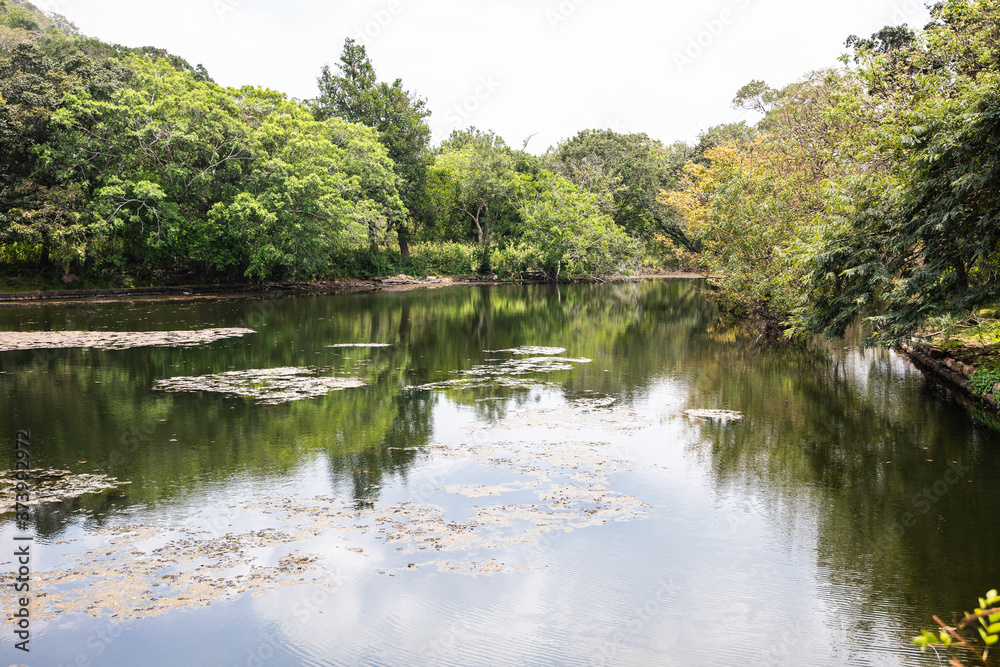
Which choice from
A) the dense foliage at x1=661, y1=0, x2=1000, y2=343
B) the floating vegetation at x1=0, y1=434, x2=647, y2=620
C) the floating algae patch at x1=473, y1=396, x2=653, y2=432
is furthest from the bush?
the floating vegetation at x1=0, y1=434, x2=647, y2=620

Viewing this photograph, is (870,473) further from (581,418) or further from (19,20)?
(19,20)

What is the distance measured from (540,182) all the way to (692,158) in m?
19.3

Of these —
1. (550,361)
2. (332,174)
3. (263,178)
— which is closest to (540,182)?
(332,174)

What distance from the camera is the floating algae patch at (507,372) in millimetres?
14430

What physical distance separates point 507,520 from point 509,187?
154ft

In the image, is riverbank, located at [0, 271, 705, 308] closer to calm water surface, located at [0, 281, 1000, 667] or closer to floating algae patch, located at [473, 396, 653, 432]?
calm water surface, located at [0, 281, 1000, 667]

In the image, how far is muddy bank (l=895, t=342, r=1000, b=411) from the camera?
12323 millimetres

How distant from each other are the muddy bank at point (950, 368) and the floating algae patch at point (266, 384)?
473 inches

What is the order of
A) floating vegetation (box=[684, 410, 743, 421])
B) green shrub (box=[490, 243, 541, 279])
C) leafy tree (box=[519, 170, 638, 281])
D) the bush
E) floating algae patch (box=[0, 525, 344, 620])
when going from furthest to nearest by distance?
the bush
green shrub (box=[490, 243, 541, 279])
leafy tree (box=[519, 170, 638, 281])
floating vegetation (box=[684, 410, 743, 421])
floating algae patch (box=[0, 525, 344, 620])

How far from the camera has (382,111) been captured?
52.8m

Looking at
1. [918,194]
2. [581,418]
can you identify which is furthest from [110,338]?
[918,194]

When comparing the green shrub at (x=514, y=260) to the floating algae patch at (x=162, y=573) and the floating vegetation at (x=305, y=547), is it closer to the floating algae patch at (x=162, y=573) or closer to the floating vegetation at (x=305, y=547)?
the floating vegetation at (x=305, y=547)

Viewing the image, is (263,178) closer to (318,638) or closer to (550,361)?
(550,361)

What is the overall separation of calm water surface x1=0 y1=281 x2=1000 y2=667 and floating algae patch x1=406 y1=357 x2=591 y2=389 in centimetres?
16
